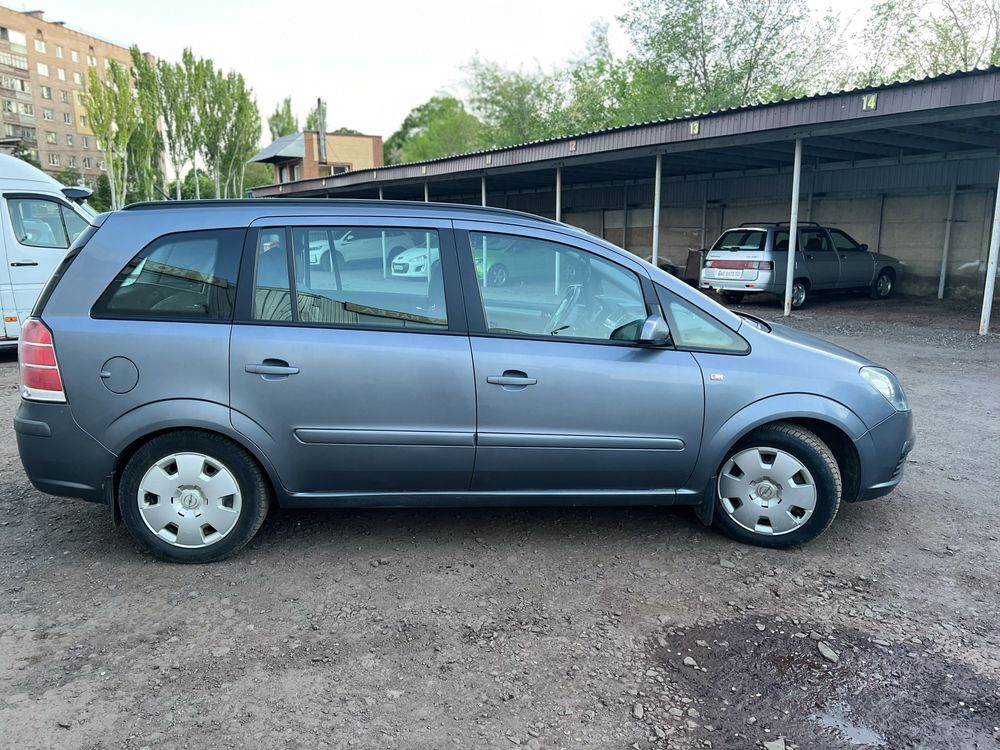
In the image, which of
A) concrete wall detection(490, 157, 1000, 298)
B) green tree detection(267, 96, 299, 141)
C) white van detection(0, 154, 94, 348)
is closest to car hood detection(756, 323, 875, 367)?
white van detection(0, 154, 94, 348)

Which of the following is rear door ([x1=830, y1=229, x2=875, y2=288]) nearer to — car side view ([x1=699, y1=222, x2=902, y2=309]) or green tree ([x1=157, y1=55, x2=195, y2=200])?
car side view ([x1=699, y1=222, x2=902, y2=309])

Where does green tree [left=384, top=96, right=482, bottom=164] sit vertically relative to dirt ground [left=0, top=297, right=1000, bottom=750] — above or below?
above

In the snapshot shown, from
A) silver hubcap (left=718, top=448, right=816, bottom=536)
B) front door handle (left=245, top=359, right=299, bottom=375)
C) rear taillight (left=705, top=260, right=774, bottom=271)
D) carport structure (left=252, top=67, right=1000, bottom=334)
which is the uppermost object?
carport structure (left=252, top=67, right=1000, bottom=334)

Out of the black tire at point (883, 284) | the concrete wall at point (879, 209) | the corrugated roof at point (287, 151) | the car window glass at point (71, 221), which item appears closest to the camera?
the car window glass at point (71, 221)

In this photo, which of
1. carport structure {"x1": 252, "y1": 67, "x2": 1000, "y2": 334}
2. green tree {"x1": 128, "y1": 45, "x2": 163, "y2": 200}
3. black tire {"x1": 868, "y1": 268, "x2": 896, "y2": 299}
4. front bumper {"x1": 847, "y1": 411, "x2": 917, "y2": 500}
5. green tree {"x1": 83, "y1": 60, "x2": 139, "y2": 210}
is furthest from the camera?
green tree {"x1": 128, "y1": 45, "x2": 163, "y2": 200}

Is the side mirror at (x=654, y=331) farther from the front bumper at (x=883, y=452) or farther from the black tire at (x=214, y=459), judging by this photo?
the black tire at (x=214, y=459)

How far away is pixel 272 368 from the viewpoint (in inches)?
134

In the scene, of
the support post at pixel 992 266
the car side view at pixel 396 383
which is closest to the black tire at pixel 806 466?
the car side view at pixel 396 383

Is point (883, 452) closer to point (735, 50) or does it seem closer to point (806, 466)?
point (806, 466)

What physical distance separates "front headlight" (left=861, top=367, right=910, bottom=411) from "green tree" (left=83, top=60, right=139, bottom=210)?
36897 millimetres

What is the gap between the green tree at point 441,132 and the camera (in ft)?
175

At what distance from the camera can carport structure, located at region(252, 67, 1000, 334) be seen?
1115 cm

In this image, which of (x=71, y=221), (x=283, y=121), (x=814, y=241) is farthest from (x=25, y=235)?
(x=283, y=121)

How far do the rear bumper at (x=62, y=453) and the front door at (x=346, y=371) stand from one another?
0.71 metres
